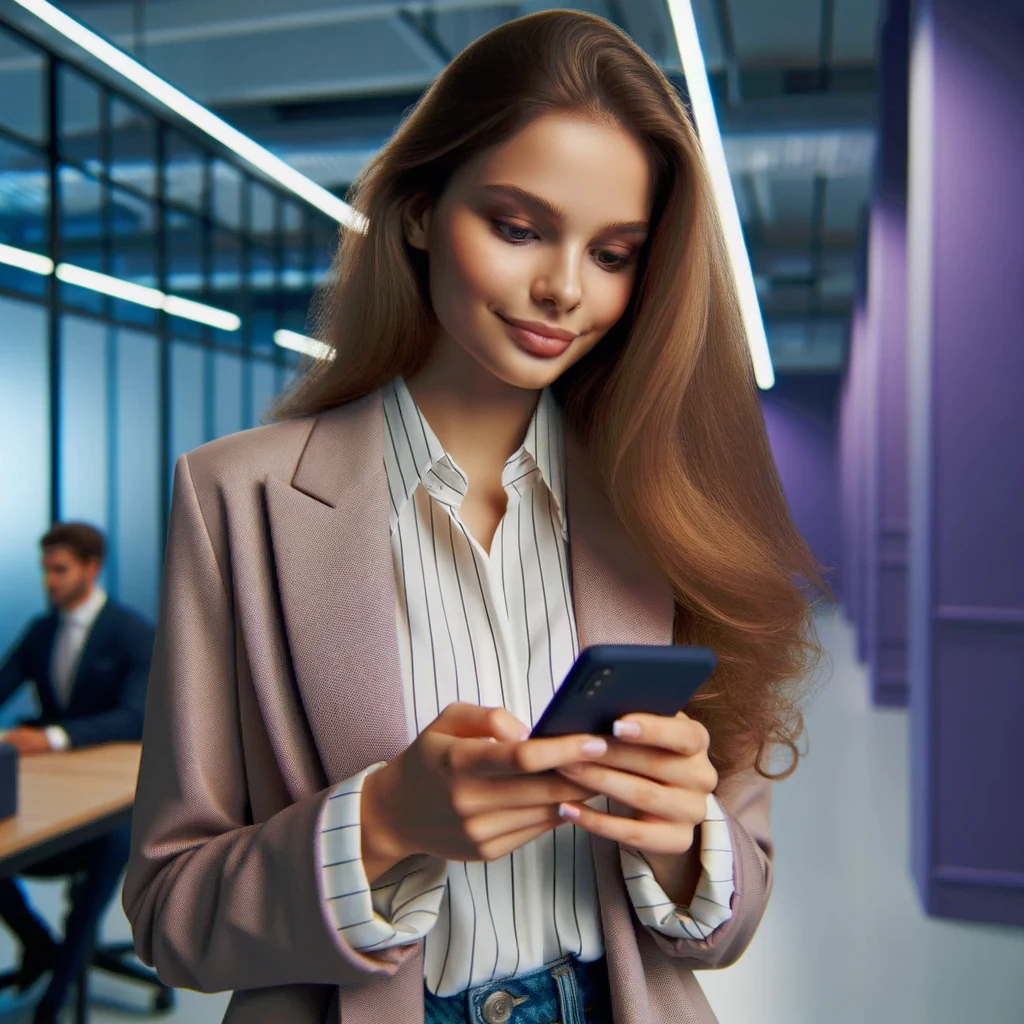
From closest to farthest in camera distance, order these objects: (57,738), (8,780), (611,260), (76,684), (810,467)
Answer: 1. (611,260)
2. (8,780)
3. (57,738)
4. (76,684)
5. (810,467)

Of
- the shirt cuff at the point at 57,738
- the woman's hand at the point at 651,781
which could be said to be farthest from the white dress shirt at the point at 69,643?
the woman's hand at the point at 651,781

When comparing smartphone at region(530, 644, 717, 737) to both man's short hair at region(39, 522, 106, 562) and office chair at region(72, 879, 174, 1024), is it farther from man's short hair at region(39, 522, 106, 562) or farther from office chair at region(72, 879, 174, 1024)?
man's short hair at region(39, 522, 106, 562)

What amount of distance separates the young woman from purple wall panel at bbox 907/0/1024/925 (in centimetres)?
358

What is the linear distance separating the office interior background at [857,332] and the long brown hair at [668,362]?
238 mm

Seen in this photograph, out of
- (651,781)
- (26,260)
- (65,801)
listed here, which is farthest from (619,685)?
(26,260)

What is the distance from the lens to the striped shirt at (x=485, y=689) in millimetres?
1010

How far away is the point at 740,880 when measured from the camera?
42.0 inches

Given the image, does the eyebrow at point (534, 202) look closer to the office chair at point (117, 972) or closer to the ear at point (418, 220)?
the ear at point (418, 220)

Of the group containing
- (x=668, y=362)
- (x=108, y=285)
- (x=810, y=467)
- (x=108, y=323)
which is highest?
(x=108, y=285)

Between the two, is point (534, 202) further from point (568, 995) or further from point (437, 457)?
point (568, 995)

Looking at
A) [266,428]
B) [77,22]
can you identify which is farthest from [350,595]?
[77,22]

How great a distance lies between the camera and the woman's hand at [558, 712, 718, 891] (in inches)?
35.4

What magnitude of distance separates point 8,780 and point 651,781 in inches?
102

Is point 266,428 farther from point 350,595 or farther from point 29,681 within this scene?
point 29,681
